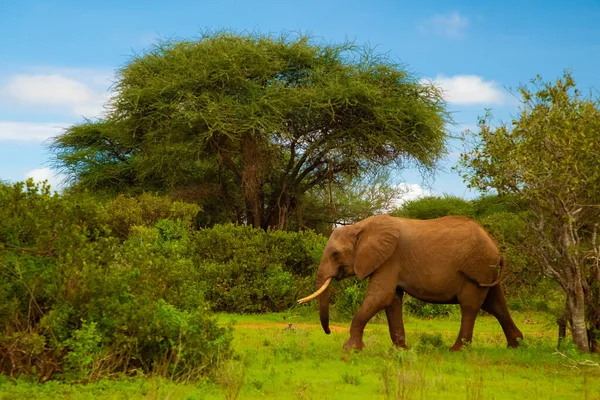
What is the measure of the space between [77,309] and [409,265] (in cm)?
536

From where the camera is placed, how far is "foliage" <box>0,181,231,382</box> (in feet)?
29.5

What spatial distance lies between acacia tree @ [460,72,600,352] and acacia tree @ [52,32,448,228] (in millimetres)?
19204

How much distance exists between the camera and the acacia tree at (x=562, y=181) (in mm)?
11672

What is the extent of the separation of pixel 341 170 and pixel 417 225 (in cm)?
2331

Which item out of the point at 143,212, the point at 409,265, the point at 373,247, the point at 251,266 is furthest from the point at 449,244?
the point at 143,212

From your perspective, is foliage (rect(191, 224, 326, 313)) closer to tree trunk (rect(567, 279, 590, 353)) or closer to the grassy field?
the grassy field

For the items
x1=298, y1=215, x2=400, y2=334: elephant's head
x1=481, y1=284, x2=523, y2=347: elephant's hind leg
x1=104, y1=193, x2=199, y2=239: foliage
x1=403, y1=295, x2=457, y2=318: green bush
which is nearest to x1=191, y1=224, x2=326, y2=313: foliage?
x1=403, y1=295, x2=457, y2=318: green bush

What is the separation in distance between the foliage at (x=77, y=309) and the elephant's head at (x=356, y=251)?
281cm

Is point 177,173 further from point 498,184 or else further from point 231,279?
point 498,184

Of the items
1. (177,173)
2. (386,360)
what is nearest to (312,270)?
(386,360)

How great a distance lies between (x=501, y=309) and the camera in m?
13.1

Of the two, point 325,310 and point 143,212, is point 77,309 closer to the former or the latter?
point 325,310

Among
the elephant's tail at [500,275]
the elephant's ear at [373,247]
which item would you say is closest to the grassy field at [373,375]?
the elephant's tail at [500,275]

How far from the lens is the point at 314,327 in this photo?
17.7m
